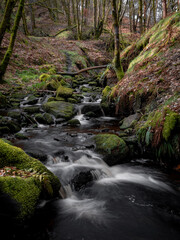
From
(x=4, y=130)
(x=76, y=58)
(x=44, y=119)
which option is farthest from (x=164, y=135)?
(x=76, y=58)

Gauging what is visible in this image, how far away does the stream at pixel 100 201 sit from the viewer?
105 inches

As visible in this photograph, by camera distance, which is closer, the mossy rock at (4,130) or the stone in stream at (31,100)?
the mossy rock at (4,130)

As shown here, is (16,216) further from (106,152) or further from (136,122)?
(136,122)

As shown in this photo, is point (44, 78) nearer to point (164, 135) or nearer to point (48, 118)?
point (48, 118)

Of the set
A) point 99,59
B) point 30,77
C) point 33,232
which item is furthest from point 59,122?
point 99,59

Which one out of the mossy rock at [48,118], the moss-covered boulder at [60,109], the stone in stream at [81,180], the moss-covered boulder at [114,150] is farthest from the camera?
the moss-covered boulder at [60,109]

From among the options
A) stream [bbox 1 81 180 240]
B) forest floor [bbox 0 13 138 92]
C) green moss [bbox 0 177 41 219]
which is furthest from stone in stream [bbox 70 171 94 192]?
forest floor [bbox 0 13 138 92]

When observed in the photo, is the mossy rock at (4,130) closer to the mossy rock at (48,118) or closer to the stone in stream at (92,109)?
the mossy rock at (48,118)

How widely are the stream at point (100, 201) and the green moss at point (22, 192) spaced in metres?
0.36

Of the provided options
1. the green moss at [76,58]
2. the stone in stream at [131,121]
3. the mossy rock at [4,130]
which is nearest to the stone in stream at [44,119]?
the mossy rock at [4,130]

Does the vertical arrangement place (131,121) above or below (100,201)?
above

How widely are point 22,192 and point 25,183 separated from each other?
0.14m

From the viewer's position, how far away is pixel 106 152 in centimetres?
491

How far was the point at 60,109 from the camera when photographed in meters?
8.82
